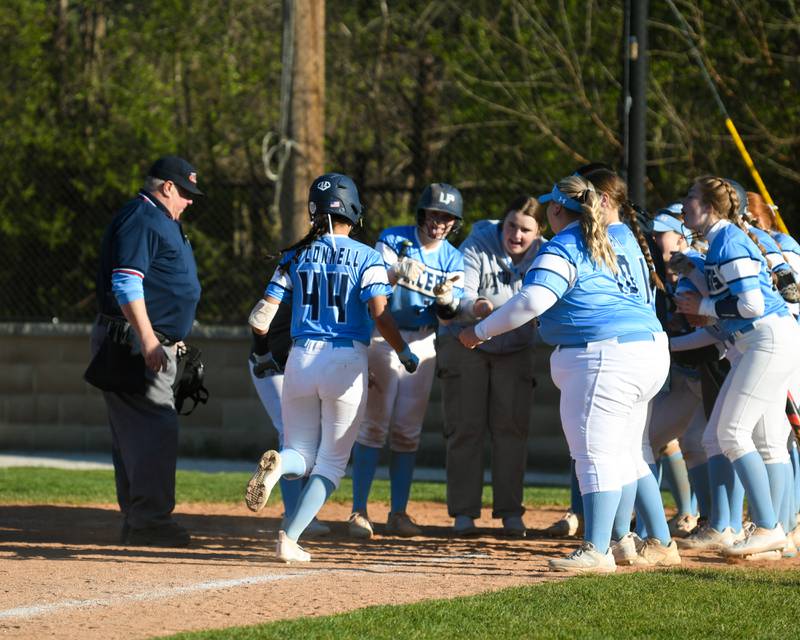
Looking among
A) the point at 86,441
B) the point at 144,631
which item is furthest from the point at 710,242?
the point at 86,441

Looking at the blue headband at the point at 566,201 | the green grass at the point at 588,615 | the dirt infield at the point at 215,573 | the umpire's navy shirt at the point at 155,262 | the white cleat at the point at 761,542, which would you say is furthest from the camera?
the umpire's navy shirt at the point at 155,262

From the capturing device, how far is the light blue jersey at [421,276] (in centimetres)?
775

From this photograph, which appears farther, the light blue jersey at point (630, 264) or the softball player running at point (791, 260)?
the softball player running at point (791, 260)

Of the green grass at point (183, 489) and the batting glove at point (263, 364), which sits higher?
the batting glove at point (263, 364)

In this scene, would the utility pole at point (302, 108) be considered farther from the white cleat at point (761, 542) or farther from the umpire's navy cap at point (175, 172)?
the white cleat at point (761, 542)

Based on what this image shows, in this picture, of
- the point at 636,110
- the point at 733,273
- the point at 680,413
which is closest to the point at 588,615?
the point at 733,273

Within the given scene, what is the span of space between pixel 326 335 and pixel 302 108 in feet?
18.8

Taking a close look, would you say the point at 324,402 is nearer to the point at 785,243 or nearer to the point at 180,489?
the point at 785,243

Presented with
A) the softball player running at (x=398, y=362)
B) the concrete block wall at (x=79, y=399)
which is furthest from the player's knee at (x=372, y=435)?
the concrete block wall at (x=79, y=399)

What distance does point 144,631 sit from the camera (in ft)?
16.0

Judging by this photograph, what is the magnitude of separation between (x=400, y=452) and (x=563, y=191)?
236cm

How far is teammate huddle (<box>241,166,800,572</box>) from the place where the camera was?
20.1ft

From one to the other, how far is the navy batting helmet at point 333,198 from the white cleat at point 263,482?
1233mm

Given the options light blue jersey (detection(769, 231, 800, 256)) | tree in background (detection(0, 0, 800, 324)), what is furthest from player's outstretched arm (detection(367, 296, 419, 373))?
tree in background (detection(0, 0, 800, 324))
